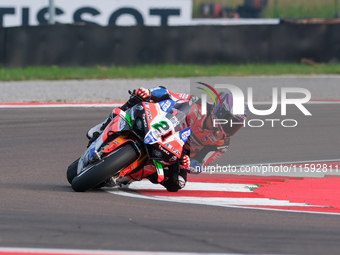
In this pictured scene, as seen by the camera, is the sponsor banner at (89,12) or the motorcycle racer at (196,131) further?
the sponsor banner at (89,12)

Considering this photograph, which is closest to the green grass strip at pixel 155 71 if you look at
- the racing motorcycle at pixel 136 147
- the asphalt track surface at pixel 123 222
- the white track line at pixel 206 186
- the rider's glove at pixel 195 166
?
the asphalt track surface at pixel 123 222

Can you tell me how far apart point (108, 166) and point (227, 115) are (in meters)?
1.30

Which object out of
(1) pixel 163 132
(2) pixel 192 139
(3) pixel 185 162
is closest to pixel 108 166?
Answer: (1) pixel 163 132

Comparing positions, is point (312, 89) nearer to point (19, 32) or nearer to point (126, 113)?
point (19, 32)

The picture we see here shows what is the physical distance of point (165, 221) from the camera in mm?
4973

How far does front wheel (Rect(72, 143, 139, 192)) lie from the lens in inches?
225

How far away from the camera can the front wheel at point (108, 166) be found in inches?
225

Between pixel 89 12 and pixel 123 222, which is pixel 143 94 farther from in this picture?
pixel 89 12

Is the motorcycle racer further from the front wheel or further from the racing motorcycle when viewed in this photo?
the front wheel

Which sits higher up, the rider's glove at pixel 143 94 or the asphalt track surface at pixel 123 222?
the rider's glove at pixel 143 94

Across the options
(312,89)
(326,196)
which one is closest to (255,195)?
(326,196)

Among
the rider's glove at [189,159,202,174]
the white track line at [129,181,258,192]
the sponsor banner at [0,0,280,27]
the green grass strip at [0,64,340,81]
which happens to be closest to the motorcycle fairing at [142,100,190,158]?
the rider's glove at [189,159,202,174]

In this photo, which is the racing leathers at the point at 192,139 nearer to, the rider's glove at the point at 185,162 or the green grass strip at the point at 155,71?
the rider's glove at the point at 185,162

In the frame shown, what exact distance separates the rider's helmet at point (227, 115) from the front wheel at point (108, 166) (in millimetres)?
940
